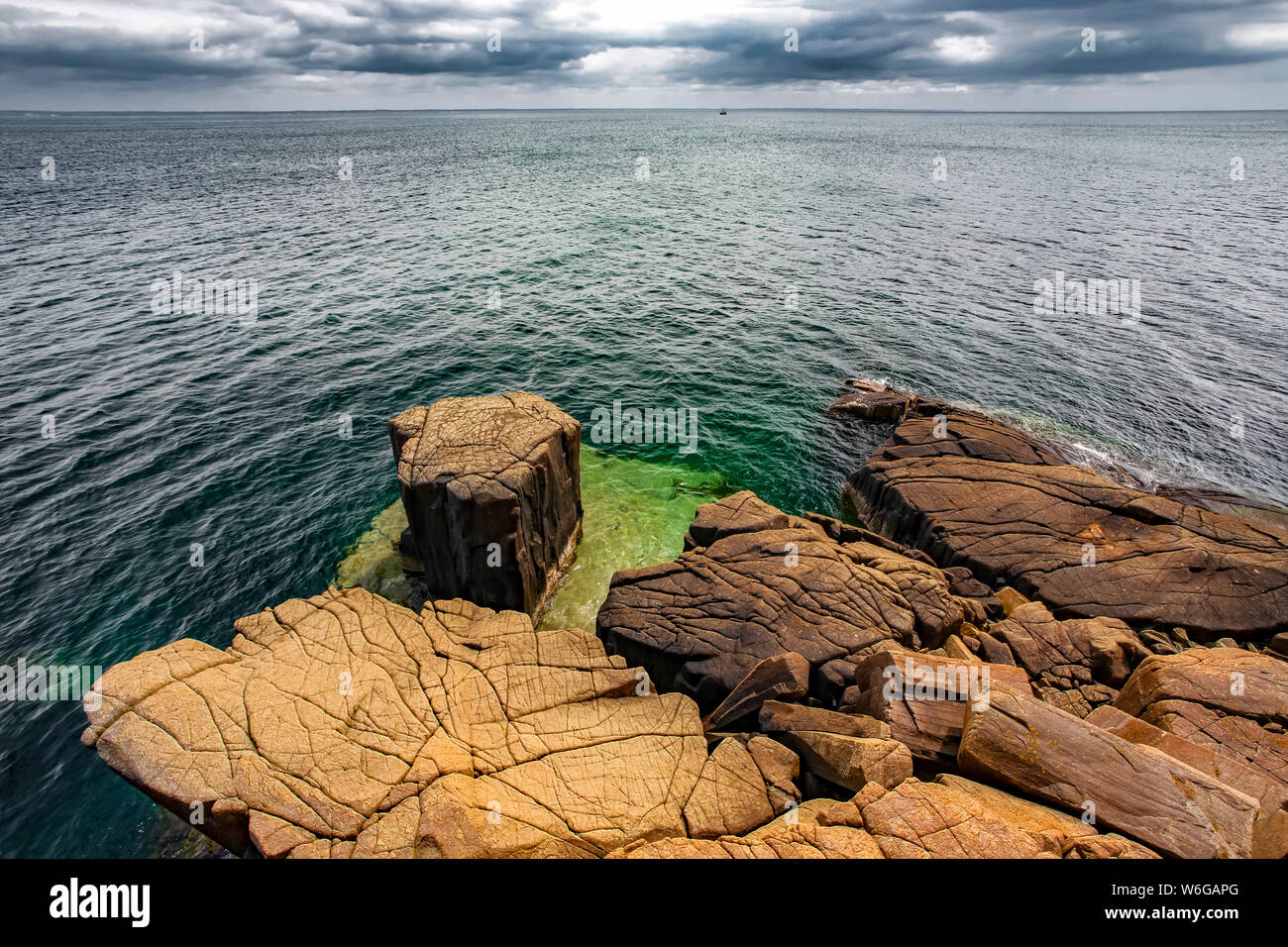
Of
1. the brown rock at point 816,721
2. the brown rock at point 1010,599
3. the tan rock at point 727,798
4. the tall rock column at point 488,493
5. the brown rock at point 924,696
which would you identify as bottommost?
the tan rock at point 727,798

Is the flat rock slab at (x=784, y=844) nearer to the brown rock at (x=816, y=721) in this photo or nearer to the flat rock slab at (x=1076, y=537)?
the brown rock at (x=816, y=721)

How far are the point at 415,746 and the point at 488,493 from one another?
16.3ft

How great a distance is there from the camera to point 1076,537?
1536 centimetres

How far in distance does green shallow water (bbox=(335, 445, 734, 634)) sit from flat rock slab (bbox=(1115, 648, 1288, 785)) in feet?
34.4

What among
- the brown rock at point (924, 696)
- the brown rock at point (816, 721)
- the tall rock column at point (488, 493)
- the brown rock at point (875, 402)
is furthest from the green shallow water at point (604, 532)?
the brown rock at point (875, 402)

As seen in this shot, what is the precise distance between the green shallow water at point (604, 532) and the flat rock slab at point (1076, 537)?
610cm

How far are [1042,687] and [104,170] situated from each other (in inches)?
5195

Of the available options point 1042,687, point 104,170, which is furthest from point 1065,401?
point 104,170

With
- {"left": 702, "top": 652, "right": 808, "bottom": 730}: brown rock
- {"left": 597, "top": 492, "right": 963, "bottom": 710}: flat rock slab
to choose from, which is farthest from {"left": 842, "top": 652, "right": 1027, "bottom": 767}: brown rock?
{"left": 597, "top": 492, "right": 963, "bottom": 710}: flat rock slab

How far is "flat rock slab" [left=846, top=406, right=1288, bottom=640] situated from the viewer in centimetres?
1359

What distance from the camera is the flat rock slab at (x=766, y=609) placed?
1103 cm

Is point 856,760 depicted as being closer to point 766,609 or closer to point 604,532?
point 766,609

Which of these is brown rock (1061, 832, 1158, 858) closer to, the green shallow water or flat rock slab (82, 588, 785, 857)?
flat rock slab (82, 588, 785, 857)
